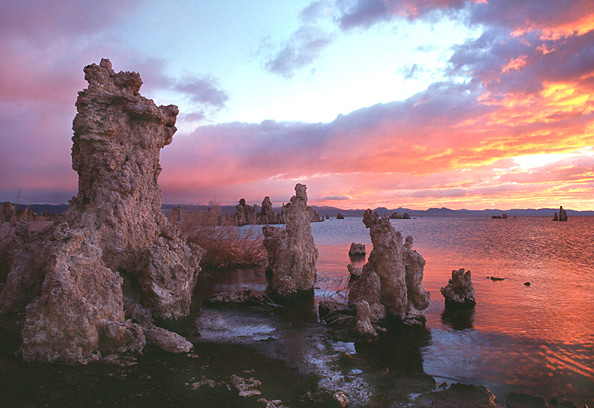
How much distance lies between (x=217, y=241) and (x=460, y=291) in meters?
11.2

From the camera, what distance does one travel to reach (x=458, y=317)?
11.1 m

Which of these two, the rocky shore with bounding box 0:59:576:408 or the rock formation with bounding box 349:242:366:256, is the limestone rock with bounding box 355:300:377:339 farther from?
the rock formation with bounding box 349:242:366:256

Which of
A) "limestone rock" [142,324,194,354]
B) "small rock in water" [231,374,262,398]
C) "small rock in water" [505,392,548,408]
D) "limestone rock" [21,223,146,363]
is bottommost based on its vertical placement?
"small rock in water" [505,392,548,408]

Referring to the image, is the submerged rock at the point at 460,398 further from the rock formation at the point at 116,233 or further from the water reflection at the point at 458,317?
the rock formation at the point at 116,233

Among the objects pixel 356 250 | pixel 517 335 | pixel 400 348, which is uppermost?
pixel 356 250

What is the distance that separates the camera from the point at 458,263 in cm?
2431

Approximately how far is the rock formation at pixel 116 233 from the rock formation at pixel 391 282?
4660 mm

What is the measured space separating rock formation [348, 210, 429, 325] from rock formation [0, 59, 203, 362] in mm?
4660

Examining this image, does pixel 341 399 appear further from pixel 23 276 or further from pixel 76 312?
pixel 23 276

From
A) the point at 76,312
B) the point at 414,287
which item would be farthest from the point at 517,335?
the point at 76,312

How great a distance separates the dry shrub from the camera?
1808cm

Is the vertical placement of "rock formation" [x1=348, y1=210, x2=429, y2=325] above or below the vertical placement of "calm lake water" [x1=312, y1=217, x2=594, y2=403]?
above

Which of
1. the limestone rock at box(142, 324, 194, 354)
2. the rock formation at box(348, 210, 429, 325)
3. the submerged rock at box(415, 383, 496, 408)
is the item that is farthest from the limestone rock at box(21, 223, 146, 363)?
the rock formation at box(348, 210, 429, 325)

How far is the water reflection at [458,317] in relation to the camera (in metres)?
10.3
